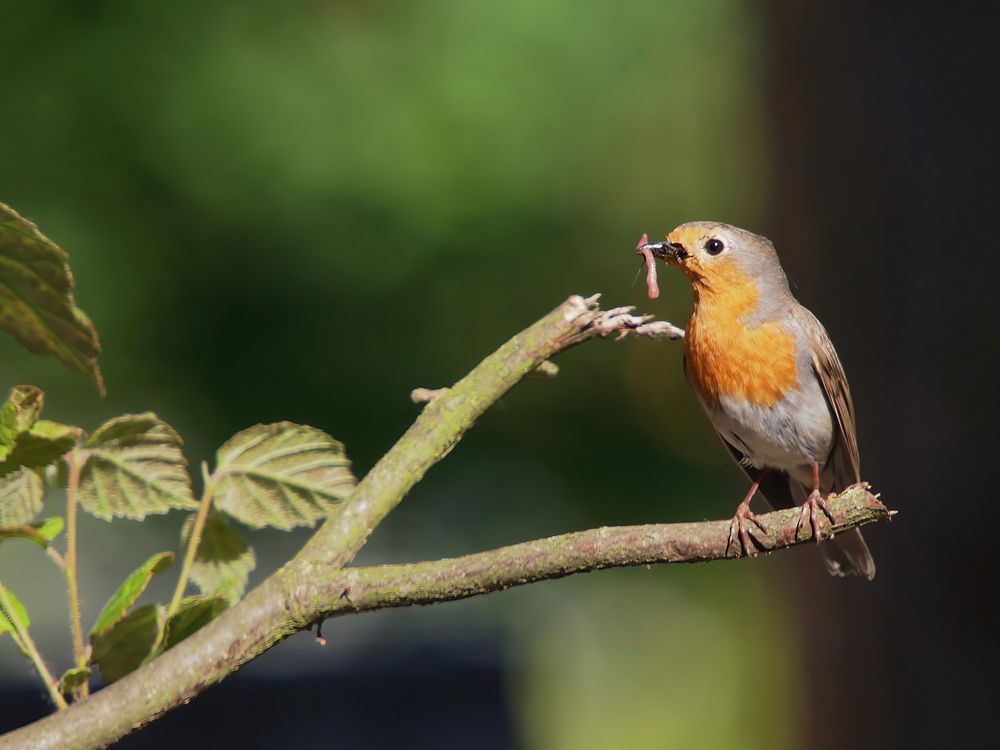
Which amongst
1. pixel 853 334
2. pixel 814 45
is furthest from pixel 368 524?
pixel 814 45

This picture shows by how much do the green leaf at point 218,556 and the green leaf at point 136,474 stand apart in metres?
0.06

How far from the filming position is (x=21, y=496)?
2.54 feet

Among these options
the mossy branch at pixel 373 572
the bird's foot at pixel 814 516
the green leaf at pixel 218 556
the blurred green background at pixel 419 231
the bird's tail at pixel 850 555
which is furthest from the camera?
the blurred green background at pixel 419 231

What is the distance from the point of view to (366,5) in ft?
17.5

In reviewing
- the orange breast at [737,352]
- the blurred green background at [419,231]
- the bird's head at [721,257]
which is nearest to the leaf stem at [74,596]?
the bird's head at [721,257]

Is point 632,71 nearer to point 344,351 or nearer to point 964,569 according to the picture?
point 344,351

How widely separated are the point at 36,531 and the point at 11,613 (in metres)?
0.06

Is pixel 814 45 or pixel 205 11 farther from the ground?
pixel 205 11

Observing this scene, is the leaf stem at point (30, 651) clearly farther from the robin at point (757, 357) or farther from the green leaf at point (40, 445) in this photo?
the robin at point (757, 357)

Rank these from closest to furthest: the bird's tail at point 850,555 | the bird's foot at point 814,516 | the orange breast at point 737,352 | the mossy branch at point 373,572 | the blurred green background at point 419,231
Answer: the mossy branch at point 373,572, the bird's foot at point 814,516, the orange breast at point 737,352, the bird's tail at point 850,555, the blurred green background at point 419,231

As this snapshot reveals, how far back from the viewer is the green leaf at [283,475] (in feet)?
2.57

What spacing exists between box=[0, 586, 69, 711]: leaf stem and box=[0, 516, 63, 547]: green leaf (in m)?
0.04

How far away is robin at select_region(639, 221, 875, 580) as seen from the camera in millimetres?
1520

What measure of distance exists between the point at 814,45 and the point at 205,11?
271 centimetres
